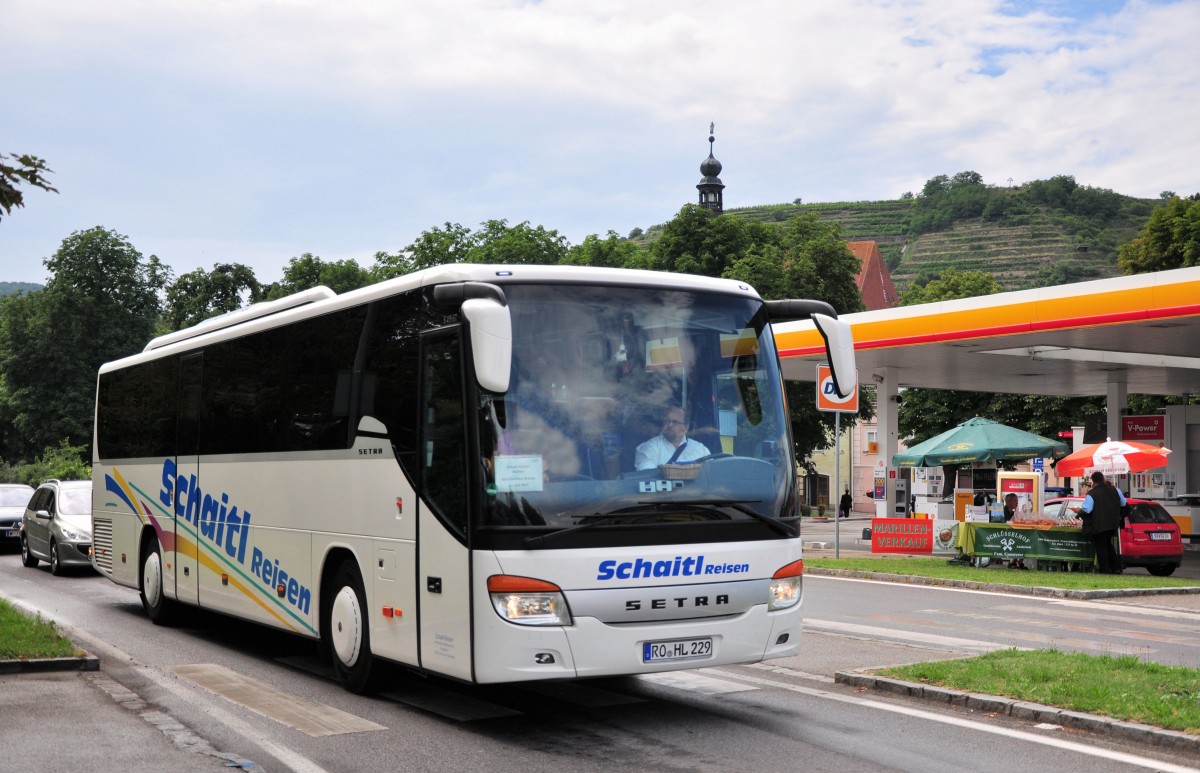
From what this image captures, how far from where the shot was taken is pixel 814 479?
81.5 metres

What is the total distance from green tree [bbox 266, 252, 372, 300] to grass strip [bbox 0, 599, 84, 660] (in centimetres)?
6434

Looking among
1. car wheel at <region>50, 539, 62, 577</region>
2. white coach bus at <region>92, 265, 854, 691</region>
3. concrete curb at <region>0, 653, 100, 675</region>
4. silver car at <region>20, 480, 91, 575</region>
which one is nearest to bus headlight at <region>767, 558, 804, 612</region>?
white coach bus at <region>92, 265, 854, 691</region>

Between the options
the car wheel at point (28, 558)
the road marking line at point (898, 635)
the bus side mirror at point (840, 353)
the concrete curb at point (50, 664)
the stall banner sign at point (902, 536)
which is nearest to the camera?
the bus side mirror at point (840, 353)

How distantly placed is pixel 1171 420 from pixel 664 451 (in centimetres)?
2937

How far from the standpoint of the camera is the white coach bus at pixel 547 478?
8.02 m

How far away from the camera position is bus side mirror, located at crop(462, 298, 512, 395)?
7488 mm

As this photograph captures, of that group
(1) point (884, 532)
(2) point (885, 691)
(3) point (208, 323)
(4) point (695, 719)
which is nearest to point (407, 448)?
(4) point (695, 719)

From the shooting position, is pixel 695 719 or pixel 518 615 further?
pixel 695 719

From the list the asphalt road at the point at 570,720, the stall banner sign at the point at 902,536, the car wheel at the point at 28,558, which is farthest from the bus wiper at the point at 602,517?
the stall banner sign at the point at 902,536

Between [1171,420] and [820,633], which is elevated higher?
[1171,420]

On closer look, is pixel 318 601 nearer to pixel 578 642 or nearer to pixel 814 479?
pixel 578 642

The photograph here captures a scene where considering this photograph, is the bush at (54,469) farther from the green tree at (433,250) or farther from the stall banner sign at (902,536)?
the stall banner sign at (902,536)

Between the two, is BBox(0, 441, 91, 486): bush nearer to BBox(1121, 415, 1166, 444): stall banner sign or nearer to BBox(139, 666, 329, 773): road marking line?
BBox(1121, 415, 1166, 444): stall banner sign

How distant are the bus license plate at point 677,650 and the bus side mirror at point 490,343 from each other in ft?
6.34
